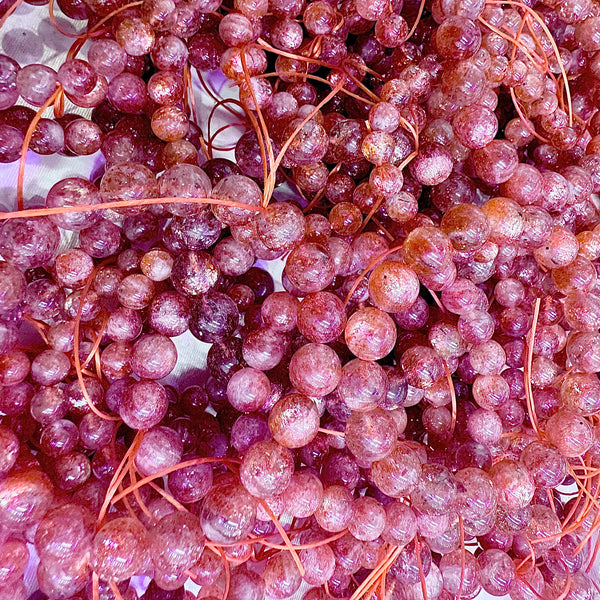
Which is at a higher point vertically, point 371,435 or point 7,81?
point 7,81

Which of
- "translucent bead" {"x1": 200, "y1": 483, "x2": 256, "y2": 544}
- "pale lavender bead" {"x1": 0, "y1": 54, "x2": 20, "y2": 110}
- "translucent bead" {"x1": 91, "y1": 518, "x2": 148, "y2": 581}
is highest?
"pale lavender bead" {"x1": 0, "y1": 54, "x2": 20, "y2": 110}

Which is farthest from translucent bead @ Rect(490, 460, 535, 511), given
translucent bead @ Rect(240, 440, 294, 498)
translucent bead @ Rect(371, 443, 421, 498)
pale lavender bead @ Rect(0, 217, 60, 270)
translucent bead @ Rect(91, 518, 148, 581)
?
pale lavender bead @ Rect(0, 217, 60, 270)

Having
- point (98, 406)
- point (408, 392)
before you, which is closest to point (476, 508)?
point (408, 392)

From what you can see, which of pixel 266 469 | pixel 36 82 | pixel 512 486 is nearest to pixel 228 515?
pixel 266 469

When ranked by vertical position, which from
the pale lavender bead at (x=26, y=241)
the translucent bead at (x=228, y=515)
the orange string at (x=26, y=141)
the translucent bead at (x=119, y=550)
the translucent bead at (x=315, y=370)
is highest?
the orange string at (x=26, y=141)

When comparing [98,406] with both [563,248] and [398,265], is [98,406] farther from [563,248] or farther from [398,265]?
[563,248]

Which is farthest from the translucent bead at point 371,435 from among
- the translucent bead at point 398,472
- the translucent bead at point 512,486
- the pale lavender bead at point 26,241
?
the pale lavender bead at point 26,241

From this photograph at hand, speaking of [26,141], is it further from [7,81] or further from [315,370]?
[315,370]

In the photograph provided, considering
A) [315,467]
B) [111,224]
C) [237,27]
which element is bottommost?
[315,467]

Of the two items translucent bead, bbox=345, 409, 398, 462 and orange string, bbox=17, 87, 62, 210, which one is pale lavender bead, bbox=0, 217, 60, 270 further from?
translucent bead, bbox=345, 409, 398, 462

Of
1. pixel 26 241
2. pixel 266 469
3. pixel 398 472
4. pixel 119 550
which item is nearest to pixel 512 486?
pixel 398 472

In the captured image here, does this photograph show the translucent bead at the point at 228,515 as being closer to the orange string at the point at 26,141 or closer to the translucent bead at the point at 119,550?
the translucent bead at the point at 119,550
